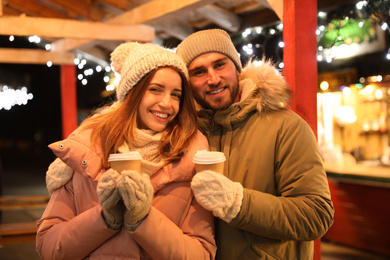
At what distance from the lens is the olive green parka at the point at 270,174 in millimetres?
1998

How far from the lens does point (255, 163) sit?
2191 mm

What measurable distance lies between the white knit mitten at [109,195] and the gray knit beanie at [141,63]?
66cm

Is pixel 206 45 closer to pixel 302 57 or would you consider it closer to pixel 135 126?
pixel 135 126

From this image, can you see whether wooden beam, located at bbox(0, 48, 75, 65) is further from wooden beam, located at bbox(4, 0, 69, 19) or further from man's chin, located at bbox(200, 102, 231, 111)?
man's chin, located at bbox(200, 102, 231, 111)

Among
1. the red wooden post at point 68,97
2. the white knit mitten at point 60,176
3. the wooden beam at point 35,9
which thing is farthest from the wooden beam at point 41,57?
the white knit mitten at point 60,176

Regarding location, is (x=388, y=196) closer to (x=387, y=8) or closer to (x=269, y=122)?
(x=387, y=8)

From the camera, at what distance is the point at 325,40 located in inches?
279

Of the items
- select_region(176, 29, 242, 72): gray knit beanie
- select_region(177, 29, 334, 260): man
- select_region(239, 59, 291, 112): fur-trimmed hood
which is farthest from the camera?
select_region(176, 29, 242, 72): gray knit beanie

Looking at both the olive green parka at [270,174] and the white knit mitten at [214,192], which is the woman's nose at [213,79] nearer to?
the olive green parka at [270,174]

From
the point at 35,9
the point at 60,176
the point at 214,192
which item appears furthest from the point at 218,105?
the point at 35,9

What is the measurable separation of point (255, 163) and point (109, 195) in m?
0.85

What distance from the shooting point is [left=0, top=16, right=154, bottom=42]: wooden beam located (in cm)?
562

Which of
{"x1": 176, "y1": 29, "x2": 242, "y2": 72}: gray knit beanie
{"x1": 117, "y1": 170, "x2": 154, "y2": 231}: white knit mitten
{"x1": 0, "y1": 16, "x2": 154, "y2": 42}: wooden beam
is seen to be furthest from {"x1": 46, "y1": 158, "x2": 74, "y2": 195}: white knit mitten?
{"x1": 0, "y1": 16, "x2": 154, "y2": 42}: wooden beam

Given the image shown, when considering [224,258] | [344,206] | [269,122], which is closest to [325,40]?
[344,206]
